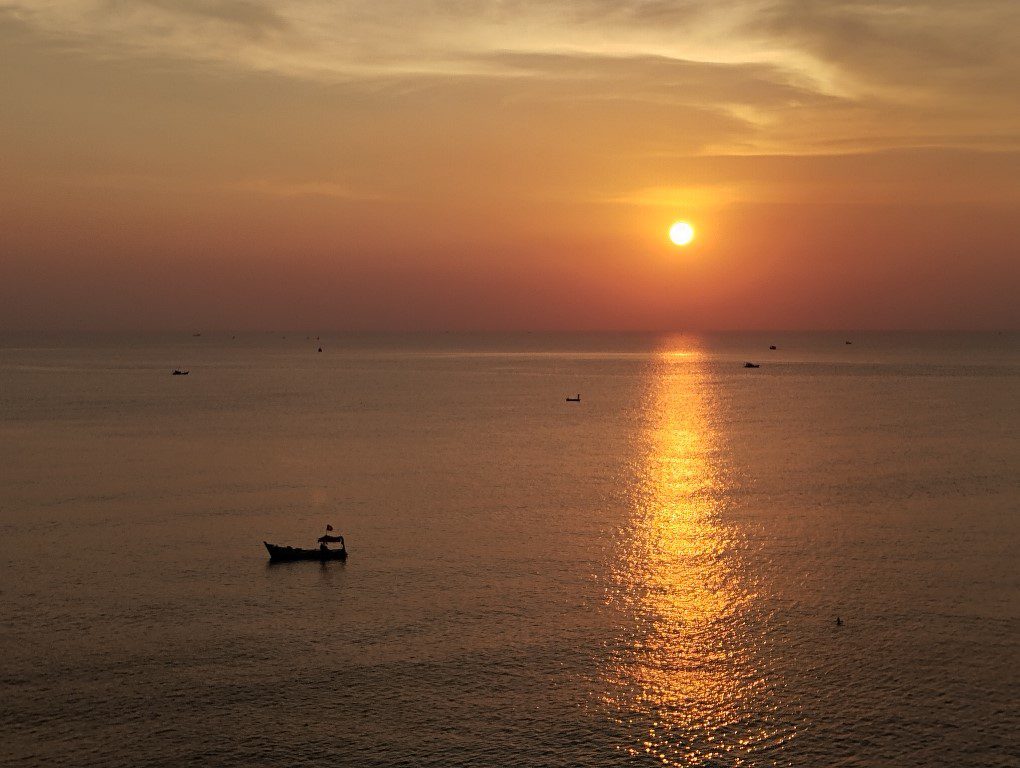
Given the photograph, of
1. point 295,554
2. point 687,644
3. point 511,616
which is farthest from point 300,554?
point 687,644

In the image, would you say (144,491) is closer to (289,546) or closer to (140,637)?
(289,546)

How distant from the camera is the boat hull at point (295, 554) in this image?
282 feet

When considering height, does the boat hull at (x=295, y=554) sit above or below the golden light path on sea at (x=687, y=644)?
above

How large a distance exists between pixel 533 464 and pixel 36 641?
3315 inches

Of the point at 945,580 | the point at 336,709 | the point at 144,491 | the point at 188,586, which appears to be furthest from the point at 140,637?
the point at 945,580

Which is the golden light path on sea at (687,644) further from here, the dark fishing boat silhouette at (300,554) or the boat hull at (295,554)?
the boat hull at (295,554)

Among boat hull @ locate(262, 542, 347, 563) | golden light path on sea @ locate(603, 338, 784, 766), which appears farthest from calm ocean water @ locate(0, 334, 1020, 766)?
boat hull @ locate(262, 542, 347, 563)

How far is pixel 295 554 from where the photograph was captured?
283ft

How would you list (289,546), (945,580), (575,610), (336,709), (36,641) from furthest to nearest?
(289,546) → (945,580) → (575,610) → (36,641) → (336,709)

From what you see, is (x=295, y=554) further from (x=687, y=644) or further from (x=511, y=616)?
(x=687, y=644)

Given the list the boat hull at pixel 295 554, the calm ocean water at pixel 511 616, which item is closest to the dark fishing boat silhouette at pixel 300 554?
the boat hull at pixel 295 554

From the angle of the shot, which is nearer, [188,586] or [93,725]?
[93,725]

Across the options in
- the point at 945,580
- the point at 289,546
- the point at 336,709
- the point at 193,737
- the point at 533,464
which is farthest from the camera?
the point at 533,464

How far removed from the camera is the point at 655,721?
55344 millimetres
